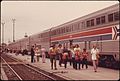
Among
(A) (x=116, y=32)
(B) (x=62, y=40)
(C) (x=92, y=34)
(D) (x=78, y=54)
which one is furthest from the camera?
(B) (x=62, y=40)

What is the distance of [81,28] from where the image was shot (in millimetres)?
30891

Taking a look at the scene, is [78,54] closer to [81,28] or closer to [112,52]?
[112,52]

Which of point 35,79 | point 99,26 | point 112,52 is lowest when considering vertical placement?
point 35,79

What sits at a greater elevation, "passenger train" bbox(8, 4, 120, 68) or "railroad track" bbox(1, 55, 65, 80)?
"passenger train" bbox(8, 4, 120, 68)

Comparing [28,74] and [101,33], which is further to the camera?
[101,33]

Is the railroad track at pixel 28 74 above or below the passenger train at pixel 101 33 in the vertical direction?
below

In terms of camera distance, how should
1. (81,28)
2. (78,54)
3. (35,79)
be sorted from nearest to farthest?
1. (35,79)
2. (78,54)
3. (81,28)

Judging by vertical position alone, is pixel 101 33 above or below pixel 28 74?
above

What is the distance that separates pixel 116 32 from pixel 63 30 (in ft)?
56.4

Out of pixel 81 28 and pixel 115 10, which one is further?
pixel 81 28

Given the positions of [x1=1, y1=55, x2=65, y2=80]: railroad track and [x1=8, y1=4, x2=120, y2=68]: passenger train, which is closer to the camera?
[x1=1, y1=55, x2=65, y2=80]: railroad track

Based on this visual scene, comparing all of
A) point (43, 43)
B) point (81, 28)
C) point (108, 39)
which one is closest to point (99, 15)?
point (108, 39)

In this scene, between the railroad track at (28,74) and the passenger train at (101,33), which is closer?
the railroad track at (28,74)

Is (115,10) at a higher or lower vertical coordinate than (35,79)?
higher
